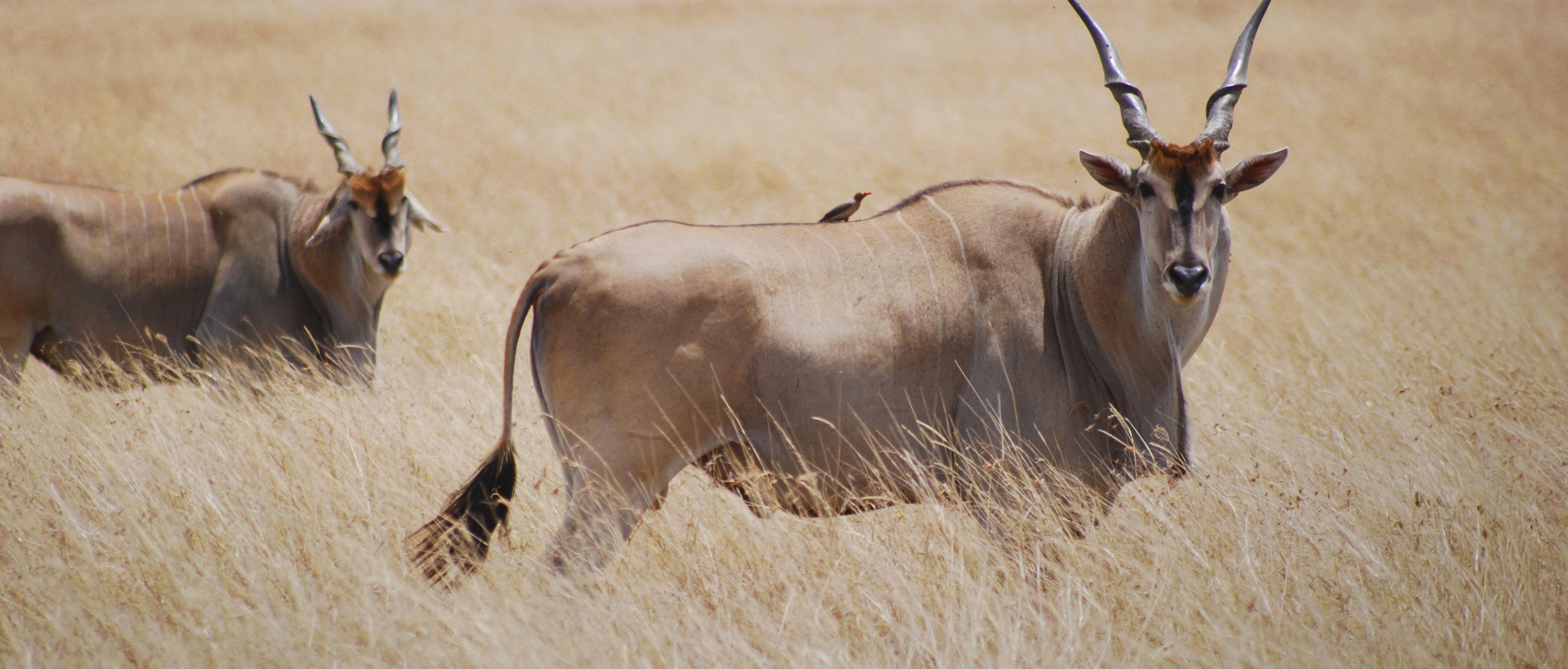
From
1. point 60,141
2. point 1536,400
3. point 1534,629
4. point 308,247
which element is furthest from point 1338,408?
point 60,141

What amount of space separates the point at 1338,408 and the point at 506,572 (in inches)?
153

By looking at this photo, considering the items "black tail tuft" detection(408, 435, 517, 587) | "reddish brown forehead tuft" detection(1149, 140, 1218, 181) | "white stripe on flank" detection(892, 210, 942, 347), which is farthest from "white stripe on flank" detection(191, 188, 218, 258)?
"reddish brown forehead tuft" detection(1149, 140, 1218, 181)

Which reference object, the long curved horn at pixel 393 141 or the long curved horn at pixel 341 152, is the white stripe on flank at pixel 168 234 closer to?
the long curved horn at pixel 341 152

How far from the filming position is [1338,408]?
523 centimetres

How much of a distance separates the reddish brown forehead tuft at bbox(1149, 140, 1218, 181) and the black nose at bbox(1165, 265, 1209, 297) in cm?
29

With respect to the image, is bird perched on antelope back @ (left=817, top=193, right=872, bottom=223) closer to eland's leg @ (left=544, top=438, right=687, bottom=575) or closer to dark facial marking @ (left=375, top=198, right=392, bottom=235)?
eland's leg @ (left=544, top=438, right=687, bottom=575)

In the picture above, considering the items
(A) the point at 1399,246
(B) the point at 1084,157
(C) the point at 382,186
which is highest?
(B) the point at 1084,157

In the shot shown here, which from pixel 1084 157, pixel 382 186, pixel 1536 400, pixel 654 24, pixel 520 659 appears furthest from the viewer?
pixel 654 24

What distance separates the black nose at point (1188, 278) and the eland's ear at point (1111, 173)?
1.26 feet

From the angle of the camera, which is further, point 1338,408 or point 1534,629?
point 1338,408

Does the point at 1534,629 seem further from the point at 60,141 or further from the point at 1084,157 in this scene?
the point at 60,141

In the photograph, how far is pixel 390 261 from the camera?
591cm

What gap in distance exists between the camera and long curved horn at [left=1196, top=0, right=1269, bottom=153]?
3.78 m

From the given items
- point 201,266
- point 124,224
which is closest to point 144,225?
point 124,224
